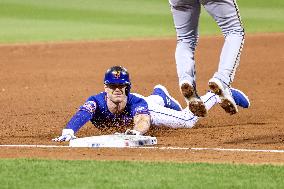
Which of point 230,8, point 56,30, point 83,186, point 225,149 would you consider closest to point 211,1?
point 230,8

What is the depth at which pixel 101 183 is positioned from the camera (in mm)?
6305

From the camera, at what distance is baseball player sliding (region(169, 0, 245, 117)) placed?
7.85 meters

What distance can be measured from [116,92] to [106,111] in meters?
0.28

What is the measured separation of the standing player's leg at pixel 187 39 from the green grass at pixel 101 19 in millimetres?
14039

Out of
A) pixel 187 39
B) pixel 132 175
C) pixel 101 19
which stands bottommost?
pixel 132 175

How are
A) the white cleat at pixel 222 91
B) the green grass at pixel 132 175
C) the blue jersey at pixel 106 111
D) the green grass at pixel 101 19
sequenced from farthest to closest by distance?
the green grass at pixel 101 19
the blue jersey at pixel 106 111
the white cleat at pixel 222 91
the green grass at pixel 132 175

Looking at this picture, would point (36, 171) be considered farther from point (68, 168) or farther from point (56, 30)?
point (56, 30)

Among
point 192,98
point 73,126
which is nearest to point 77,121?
point 73,126

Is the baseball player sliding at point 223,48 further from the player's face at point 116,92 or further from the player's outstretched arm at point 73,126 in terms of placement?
the player's outstretched arm at point 73,126

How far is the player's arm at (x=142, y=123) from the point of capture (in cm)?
888

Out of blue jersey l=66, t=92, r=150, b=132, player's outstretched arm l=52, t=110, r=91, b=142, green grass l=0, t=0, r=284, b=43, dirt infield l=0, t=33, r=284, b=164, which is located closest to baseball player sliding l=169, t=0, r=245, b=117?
dirt infield l=0, t=33, r=284, b=164

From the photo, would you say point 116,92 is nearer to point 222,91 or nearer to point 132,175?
point 222,91

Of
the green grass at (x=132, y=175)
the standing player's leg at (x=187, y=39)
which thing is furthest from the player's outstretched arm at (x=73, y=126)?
the green grass at (x=132, y=175)

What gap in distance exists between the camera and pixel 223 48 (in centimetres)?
805
